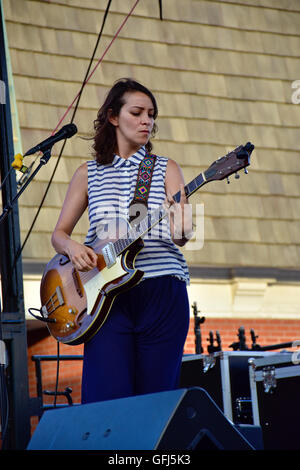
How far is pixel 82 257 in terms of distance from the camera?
322 cm

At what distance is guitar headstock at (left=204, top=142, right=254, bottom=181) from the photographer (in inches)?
123

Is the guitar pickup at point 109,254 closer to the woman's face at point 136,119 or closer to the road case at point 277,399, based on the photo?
the woman's face at point 136,119

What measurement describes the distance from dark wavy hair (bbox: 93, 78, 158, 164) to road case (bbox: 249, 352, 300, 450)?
1.51m

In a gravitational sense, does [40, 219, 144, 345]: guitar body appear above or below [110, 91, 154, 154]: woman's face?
below

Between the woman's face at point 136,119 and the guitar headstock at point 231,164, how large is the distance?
300 millimetres

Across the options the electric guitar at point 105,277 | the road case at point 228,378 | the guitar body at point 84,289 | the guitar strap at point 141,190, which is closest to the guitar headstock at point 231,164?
the electric guitar at point 105,277

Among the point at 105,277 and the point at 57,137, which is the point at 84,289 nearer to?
the point at 105,277

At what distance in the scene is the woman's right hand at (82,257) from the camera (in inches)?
126

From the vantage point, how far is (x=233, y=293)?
24.0ft

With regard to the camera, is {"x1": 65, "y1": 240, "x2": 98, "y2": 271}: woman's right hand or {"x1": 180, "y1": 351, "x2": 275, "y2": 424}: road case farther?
{"x1": 180, "y1": 351, "x2": 275, "y2": 424}: road case

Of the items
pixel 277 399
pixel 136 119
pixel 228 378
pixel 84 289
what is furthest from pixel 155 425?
pixel 228 378

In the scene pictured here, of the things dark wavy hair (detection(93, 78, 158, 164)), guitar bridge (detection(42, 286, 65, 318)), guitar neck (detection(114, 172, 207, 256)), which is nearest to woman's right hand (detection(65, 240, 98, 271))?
guitar neck (detection(114, 172, 207, 256))

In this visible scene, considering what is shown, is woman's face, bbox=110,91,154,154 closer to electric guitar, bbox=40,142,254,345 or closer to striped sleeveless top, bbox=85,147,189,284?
striped sleeveless top, bbox=85,147,189,284
